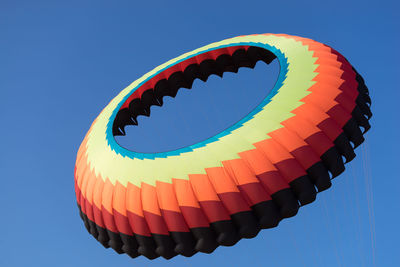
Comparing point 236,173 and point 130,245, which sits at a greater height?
point 236,173

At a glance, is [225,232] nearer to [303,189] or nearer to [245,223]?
[245,223]

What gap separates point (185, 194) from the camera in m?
8.93

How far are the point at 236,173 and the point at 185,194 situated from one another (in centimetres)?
105

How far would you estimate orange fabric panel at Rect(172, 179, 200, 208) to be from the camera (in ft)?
29.1

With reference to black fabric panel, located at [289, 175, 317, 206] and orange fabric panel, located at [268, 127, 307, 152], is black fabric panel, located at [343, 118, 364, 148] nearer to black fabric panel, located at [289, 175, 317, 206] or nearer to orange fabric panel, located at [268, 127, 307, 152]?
orange fabric panel, located at [268, 127, 307, 152]

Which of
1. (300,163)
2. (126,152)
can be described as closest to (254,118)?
(300,163)

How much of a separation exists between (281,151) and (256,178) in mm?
739

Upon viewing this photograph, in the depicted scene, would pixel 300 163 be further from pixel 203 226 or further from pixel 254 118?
pixel 203 226

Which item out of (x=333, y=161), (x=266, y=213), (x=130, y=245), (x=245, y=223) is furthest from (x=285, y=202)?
(x=130, y=245)

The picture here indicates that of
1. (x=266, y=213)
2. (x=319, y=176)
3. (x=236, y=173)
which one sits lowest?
(x=266, y=213)

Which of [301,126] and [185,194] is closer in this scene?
[185,194]

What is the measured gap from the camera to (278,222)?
894cm

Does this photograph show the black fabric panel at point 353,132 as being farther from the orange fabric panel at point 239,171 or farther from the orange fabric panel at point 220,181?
the orange fabric panel at point 220,181

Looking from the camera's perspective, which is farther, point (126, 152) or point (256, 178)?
point (126, 152)
